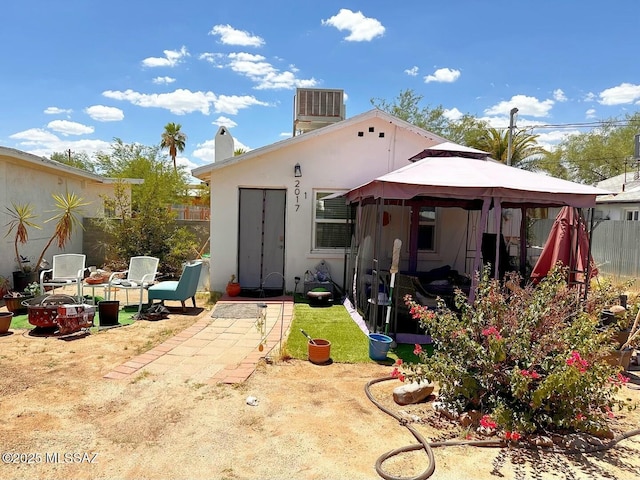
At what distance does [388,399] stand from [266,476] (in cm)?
167

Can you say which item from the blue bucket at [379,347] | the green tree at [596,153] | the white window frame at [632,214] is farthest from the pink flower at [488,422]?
the green tree at [596,153]

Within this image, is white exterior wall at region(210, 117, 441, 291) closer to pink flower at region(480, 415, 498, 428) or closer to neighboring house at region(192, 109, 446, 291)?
neighboring house at region(192, 109, 446, 291)

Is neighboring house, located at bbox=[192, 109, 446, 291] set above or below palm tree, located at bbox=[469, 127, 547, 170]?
below

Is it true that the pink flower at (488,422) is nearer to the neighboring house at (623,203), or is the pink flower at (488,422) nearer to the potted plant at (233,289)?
the potted plant at (233,289)

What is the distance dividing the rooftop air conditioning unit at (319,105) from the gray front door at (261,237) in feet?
9.82

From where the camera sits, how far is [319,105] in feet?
35.7

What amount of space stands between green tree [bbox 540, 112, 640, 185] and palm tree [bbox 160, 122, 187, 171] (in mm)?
26916

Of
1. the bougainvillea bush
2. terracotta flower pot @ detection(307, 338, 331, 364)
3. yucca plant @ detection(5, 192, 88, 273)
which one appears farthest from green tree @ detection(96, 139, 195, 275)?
the bougainvillea bush

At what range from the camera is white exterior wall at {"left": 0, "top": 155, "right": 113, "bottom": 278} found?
350 inches

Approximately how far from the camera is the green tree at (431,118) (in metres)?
26.1

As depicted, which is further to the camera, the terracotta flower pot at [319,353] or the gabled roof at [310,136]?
the gabled roof at [310,136]

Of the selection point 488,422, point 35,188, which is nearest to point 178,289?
point 488,422

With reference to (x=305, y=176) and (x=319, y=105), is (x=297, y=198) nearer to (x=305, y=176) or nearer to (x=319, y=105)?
(x=305, y=176)

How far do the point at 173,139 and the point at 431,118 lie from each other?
65.3ft
